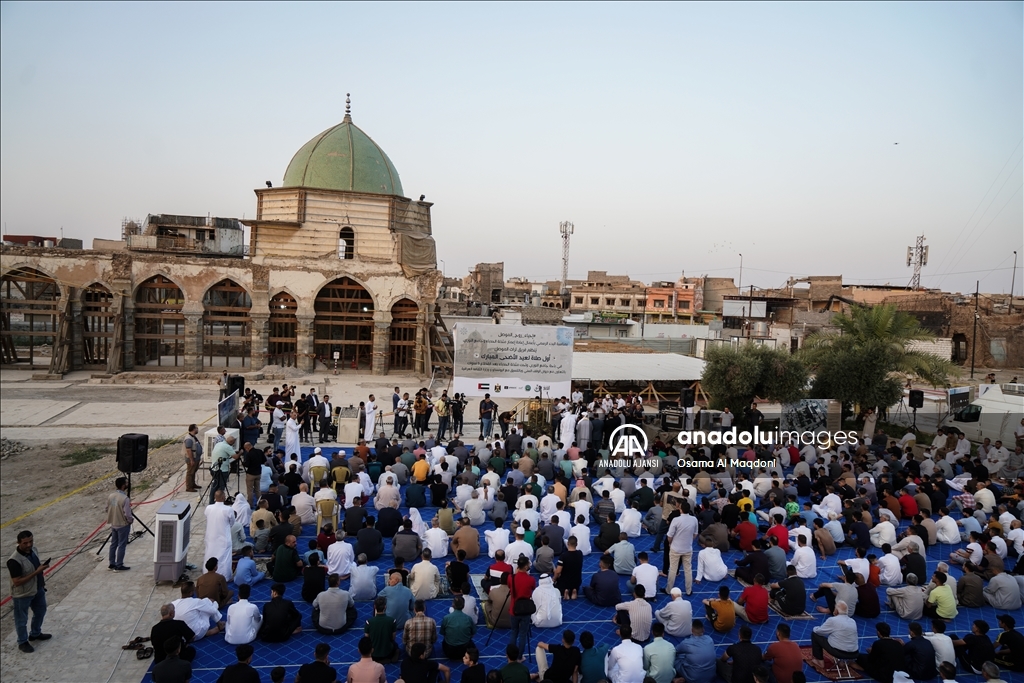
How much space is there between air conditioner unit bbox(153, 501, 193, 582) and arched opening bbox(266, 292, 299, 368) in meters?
23.7

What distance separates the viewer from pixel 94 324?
113ft

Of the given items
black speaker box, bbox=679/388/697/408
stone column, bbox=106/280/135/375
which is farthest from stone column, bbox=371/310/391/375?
black speaker box, bbox=679/388/697/408

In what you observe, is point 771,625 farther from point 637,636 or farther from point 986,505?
point 986,505

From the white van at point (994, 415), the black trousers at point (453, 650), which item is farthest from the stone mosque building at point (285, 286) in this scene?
the black trousers at point (453, 650)

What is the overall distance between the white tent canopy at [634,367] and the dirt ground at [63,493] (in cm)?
1433

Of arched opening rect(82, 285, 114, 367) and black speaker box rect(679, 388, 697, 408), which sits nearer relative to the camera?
black speaker box rect(679, 388, 697, 408)

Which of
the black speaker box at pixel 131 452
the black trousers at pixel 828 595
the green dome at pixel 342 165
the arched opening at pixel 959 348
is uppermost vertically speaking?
the green dome at pixel 342 165

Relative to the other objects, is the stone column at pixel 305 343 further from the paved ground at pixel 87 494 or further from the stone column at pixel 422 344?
the stone column at pixel 422 344

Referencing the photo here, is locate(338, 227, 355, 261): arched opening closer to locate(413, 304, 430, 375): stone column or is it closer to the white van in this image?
locate(413, 304, 430, 375): stone column

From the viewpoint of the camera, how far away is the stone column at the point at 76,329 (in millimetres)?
30625

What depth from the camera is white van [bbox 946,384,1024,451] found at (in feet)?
68.6

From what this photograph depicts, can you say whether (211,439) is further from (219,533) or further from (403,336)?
(403,336)

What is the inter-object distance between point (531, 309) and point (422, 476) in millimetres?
33342

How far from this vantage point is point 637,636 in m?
8.23
